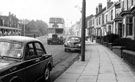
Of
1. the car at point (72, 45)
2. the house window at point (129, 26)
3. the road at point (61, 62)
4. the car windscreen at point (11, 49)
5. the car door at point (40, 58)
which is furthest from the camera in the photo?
the house window at point (129, 26)

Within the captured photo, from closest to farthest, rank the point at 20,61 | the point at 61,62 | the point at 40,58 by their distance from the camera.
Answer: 1. the point at 20,61
2. the point at 40,58
3. the point at 61,62

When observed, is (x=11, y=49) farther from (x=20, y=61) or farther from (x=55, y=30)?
(x=55, y=30)

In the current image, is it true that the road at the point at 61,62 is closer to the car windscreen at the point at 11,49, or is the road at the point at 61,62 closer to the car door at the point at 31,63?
the car door at the point at 31,63

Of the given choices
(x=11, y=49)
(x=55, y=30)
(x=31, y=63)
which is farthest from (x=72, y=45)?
(x=11, y=49)

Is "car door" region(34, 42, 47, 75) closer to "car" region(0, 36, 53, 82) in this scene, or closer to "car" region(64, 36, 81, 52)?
"car" region(0, 36, 53, 82)

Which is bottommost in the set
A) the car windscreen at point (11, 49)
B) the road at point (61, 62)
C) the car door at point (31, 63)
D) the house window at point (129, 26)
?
the road at point (61, 62)

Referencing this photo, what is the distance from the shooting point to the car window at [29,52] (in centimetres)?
552

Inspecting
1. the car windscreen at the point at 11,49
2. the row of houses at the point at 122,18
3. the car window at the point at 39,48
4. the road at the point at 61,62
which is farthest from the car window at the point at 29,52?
the row of houses at the point at 122,18

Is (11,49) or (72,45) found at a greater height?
(11,49)

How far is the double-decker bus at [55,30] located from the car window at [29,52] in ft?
84.0

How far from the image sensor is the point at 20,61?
16.4ft

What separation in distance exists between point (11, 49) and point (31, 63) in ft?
2.36

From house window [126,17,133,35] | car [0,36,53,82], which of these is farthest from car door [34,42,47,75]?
house window [126,17,133,35]

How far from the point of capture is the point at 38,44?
692 centimetres
